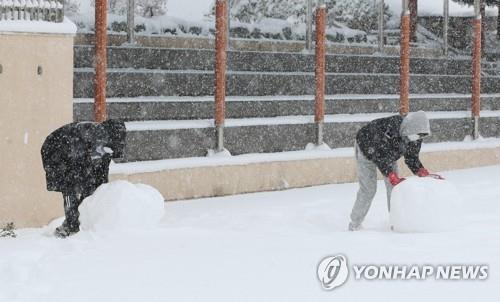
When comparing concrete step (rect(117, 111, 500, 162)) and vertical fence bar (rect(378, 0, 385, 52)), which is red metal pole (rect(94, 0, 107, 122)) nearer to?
concrete step (rect(117, 111, 500, 162))

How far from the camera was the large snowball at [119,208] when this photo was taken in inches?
388

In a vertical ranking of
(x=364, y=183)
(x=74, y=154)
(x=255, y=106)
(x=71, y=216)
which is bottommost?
(x=71, y=216)

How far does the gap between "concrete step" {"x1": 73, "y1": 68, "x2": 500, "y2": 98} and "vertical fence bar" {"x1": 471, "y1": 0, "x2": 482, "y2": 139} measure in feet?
3.95

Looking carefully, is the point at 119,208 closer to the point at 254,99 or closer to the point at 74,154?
the point at 74,154

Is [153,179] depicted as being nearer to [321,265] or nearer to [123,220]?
[123,220]

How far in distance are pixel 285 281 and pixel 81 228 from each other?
3.12 meters

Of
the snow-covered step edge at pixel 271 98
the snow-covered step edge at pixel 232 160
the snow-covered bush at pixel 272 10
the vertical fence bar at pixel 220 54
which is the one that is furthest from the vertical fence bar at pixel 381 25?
the vertical fence bar at pixel 220 54

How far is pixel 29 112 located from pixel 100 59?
4.91 ft

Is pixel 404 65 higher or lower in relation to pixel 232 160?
higher

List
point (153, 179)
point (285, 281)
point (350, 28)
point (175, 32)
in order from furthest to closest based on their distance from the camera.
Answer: point (350, 28)
point (175, 32)
point (153, 179)
point (285, 281)

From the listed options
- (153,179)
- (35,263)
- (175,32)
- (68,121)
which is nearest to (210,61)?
(175,32)

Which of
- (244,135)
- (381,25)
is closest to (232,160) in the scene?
(244,135)

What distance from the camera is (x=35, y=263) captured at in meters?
8.28

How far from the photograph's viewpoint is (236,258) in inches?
337
